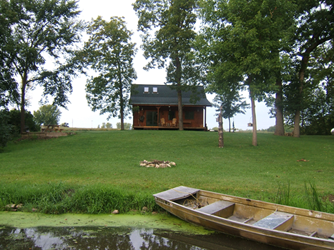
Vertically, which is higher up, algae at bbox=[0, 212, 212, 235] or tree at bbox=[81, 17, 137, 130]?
tree at bbox=[81, 17, 137, 130]

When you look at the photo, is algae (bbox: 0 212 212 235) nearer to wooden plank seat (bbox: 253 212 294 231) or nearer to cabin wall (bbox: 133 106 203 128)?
wooden plank seat (bbox: 253 212 294 231)

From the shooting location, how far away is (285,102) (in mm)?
27703

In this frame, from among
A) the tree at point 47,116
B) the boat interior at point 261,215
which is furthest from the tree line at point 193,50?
the tree at point 47,116

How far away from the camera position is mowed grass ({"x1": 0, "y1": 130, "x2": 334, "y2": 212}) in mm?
9234

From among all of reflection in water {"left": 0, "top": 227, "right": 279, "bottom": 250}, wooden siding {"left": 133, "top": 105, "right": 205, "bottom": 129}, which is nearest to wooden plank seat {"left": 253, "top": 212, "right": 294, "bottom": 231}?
reflection in water {"left": 0, "top": 227, "right": 279, "bottom": 250}

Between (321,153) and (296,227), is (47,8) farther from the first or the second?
(296,227)

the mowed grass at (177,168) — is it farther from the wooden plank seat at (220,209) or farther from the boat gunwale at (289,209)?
the wooden plank seat at (220,209)

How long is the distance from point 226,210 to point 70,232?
384 cm

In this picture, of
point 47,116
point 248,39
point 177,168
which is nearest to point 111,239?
point 177,168

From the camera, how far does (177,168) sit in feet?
43.3

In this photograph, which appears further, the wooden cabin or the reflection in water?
the wooden cabin

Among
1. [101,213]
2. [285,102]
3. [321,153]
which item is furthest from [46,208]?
[285,102]

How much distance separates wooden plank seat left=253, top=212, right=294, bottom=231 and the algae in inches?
52.6

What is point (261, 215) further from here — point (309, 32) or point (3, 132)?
point (309, 32)
